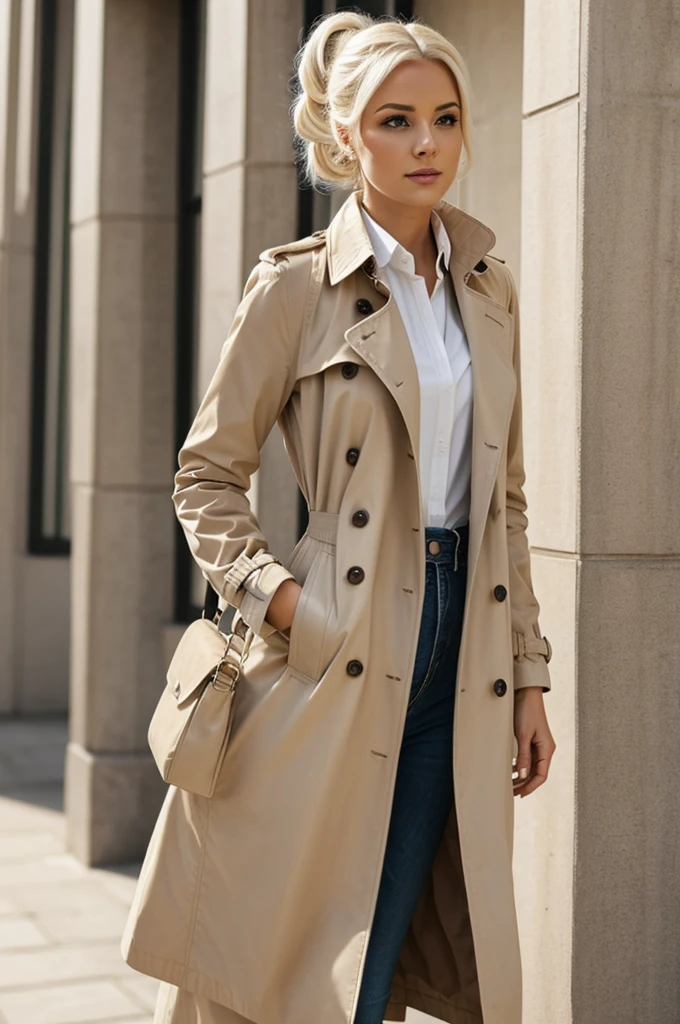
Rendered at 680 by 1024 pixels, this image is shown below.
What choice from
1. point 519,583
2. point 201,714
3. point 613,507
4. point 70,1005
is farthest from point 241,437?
point 70,1005

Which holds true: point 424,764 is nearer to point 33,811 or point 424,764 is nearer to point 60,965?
point 60,965

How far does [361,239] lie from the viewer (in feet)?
8.84

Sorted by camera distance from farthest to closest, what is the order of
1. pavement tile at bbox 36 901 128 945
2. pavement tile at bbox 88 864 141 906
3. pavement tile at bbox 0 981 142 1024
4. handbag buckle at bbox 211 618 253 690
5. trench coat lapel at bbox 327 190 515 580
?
pavement tile at bbox 88 864 141 906 → pavement tile at bbox 36 901 128 945 → pavement tile at bbox 0 981 142 1024 → handbag buckle at bbox 211 618 253 690 → trench coat lapel at bbox 327 190 515 580

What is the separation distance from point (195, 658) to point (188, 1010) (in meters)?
0.69

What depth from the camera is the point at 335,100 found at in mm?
2695

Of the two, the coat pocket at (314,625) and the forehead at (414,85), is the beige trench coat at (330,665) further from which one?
the forehead at (414,85)

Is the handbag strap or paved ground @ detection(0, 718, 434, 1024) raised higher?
the handbag strap

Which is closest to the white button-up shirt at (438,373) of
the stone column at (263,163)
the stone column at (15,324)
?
the stone column at (263,163)

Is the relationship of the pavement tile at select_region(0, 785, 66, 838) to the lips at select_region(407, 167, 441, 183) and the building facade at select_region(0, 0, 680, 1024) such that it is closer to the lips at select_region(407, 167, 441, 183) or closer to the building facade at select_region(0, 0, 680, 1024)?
the building facade at select_region(0, 0, 680, 1024)

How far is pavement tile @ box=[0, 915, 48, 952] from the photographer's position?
5.00 meters

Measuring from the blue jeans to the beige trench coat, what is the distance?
0.16 feet

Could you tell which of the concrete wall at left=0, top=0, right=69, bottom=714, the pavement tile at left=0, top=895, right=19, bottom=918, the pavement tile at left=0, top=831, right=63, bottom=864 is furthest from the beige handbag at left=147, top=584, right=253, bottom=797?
the concrete wall at left=0, top=0, right=69, bottom=714

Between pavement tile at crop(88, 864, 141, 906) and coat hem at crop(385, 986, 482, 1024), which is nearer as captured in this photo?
coat hem at crop(385, 986, 482, 1024)

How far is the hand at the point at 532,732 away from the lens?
281cm
